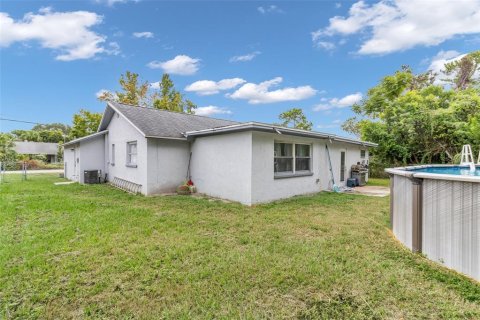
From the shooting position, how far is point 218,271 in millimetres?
3521

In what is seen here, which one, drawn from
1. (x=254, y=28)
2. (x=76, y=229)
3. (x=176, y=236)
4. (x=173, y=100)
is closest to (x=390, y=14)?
(x=254, y=28)

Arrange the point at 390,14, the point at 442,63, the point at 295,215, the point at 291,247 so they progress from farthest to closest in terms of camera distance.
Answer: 1. the point at 442,63
2. the point at 390,14
3. the point at 295,215
4. the point at 291,247

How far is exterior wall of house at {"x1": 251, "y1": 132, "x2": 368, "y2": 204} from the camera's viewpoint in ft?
27.4

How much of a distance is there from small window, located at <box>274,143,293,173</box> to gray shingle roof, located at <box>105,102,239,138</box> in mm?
4274

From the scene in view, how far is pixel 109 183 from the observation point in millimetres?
13906

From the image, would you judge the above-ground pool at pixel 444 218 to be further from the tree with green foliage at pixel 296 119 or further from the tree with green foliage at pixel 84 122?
the tree with green foliage at pixel 296 119

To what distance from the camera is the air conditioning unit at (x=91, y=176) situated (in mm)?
13573

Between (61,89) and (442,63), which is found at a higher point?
(442,63)

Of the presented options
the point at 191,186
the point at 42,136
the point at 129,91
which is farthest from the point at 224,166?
the point at 42,136

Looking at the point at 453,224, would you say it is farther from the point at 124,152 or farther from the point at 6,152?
the point at 6,152

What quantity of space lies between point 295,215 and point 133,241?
420 centimetres

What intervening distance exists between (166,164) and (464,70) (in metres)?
31.8

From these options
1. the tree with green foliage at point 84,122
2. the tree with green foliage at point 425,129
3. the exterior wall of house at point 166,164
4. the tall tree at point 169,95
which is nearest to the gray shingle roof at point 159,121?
the exterior wall of house at point 166,164

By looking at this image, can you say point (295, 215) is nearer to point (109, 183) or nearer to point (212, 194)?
point (212, 194)
